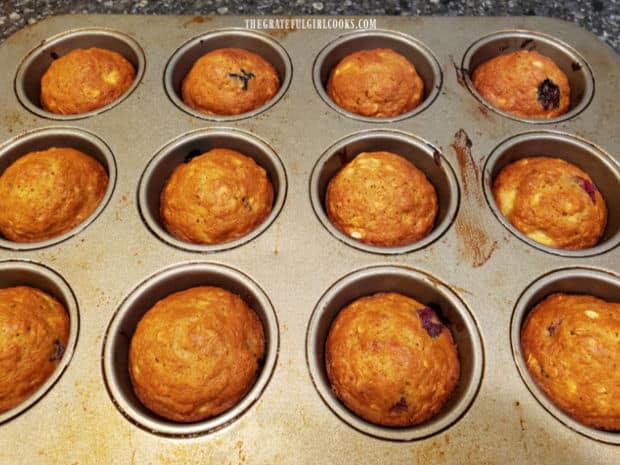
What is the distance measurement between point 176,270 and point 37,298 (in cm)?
44

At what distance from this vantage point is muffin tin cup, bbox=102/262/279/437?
138 cm

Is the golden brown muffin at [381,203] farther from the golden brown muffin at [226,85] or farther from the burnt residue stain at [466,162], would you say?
the golden brown muffin at [226,85]

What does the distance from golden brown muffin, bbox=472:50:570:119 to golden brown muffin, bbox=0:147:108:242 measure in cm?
163

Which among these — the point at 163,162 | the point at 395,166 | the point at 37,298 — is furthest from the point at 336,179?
the point at 37,298

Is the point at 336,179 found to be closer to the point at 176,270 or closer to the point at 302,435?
the point at 176,270

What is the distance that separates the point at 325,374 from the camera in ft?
5.05

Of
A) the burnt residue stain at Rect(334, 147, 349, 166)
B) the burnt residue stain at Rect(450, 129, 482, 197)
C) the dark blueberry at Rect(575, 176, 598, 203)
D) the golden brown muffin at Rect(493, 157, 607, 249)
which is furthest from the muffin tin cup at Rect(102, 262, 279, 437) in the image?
the dark blueberry at Rect(575, 176, 598, 203)

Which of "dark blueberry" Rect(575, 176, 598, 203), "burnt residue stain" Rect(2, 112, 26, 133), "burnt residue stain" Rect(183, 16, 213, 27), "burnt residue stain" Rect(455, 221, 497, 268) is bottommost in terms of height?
"burnt residue stain" Rect(455, 221, 497, 268)

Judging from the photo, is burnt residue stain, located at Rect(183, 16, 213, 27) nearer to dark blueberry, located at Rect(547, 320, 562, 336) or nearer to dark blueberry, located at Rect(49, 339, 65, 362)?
dark blueberry, located at Rect(49, 339, 65, 362)

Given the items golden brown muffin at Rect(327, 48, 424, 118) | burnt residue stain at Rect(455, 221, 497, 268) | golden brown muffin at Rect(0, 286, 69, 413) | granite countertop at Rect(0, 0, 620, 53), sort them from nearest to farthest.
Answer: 1. golden brown muffin at Rect(0, 286, 69, 413)
2. burnt residue stain at Rect(455, 221, 497, 268)
3. golden brown muffin at Rect(327, 48, 424, 118)
4. granite countertop at Rect(0, 0, 620, 53)

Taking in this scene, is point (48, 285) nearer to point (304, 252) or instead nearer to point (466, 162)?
point (304, 252)

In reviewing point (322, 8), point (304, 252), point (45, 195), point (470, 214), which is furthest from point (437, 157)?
point (45, 195)

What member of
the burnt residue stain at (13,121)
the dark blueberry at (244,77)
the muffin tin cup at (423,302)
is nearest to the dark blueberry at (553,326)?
the muffin tin cup at (423,302)

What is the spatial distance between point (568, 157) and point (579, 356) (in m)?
0.83
